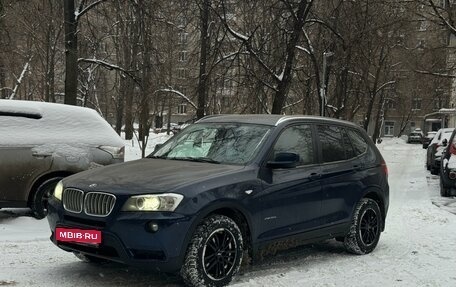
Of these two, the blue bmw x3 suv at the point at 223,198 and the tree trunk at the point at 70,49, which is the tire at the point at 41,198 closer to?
the blue bmw x3 suv at the point at 223,198

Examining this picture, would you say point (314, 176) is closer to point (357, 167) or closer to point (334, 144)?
point (334, 144)

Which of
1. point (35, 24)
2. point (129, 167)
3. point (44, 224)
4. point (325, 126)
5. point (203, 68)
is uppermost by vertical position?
point (35, 24)

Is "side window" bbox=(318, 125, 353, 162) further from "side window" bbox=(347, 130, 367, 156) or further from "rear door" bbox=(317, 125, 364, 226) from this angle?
"side window" bbox=(347, 130, 367, 156)

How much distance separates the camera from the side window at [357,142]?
730 centimetres

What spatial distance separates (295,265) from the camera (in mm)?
6336

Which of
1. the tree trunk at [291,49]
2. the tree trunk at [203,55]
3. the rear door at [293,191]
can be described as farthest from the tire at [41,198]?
the tree trunk at [203,55]

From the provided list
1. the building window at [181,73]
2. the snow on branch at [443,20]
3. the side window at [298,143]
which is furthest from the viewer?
the building window at [181,73]

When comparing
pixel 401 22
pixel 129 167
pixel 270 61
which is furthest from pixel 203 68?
pixel 129 167

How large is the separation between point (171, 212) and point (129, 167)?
1.14 m

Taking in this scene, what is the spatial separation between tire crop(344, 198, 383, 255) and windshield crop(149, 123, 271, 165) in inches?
73.0

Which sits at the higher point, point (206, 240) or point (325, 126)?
point (325, 126)

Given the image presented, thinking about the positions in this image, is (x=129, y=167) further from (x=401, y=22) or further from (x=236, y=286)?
(x=401, y=22)

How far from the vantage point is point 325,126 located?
692 cm

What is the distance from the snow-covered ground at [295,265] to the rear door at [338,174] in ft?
2.01
